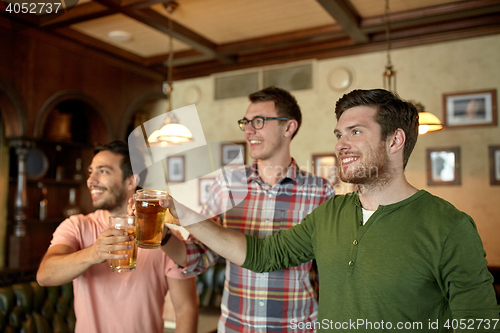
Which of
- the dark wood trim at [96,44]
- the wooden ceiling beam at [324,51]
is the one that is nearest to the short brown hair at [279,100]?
the wooden ceiling beam at [324,51]

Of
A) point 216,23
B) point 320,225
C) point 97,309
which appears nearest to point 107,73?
point 216,23

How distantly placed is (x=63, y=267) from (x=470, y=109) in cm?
422

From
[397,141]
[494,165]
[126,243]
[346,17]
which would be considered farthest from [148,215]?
[494,165]

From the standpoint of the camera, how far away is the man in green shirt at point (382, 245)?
1.04 metres

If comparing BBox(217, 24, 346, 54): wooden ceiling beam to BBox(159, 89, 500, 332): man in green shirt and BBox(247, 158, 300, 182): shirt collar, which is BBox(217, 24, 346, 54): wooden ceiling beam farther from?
BBox(159, 89, 500, 332): man in green shirt

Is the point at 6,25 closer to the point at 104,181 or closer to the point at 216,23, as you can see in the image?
the point at 216,23

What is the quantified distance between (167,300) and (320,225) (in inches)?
71.7

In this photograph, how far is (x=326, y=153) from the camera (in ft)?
16.0

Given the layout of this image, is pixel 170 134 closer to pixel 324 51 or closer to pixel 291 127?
pixel 291 127

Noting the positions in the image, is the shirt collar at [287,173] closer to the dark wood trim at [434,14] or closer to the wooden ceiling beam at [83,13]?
A: the wooden ceiling beam at [83,13]

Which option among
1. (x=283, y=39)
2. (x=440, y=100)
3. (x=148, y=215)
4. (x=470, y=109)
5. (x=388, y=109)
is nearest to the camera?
(x=148, y=215)

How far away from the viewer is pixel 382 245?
3.88 feet

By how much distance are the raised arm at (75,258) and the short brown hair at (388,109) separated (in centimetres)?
89

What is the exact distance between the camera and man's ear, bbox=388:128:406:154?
1297mm
